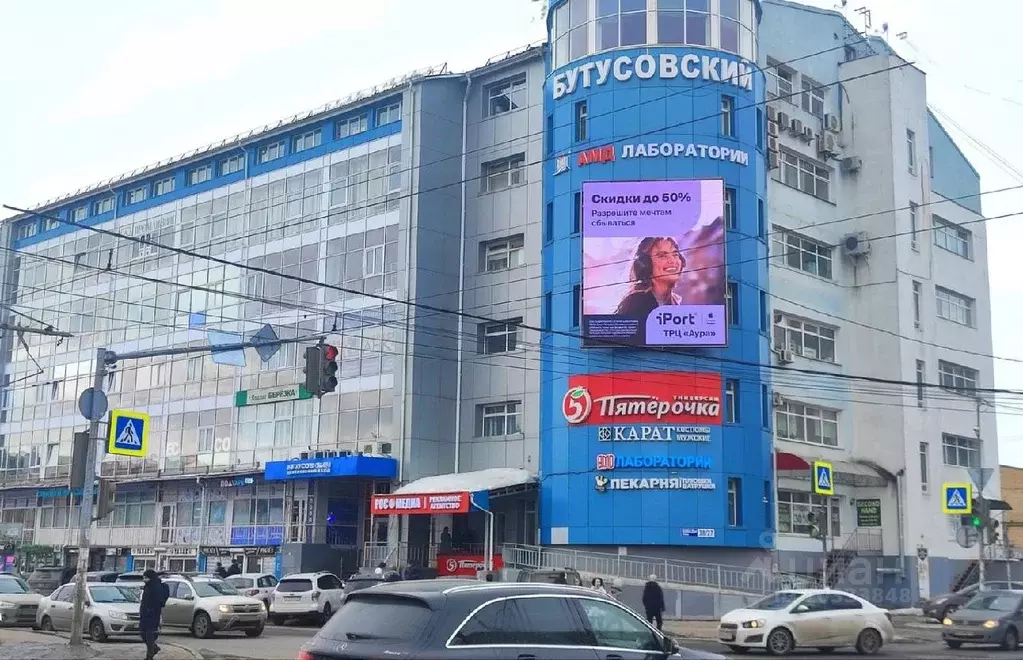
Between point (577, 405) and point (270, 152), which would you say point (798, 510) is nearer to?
point (577, 405)

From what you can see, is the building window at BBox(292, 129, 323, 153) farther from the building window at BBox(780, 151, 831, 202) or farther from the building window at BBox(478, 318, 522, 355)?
the building window at BBox(780, 151, 831, 202)

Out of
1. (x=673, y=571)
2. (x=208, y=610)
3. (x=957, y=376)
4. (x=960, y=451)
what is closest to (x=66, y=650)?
(x=208, y=610)

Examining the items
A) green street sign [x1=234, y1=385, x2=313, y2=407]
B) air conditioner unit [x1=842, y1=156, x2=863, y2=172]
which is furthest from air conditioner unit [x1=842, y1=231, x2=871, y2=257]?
green street sign [x1=234, y1=385, x2=313, y2=407]

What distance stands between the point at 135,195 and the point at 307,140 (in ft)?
43.3

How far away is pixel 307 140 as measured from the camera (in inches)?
2121

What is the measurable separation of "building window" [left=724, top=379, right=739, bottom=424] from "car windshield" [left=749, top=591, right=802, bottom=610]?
51.5 feet

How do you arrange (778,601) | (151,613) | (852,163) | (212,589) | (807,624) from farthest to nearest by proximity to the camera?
(852,163) < (212,589) < (778,601) < (807,624) < (151,613)

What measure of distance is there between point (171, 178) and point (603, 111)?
85.9 feet

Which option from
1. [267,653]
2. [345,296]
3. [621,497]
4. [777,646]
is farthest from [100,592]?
[345,296]

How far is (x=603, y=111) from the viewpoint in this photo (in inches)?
1714

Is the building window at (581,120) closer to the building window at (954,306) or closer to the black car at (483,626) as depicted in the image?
the building window at (954,306)

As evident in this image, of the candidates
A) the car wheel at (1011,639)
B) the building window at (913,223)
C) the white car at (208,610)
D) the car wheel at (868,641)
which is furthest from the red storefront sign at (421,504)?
the building window at (913,223)

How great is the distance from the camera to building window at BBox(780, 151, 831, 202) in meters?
48.3

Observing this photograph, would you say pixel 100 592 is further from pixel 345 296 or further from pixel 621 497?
pixel 345 296
